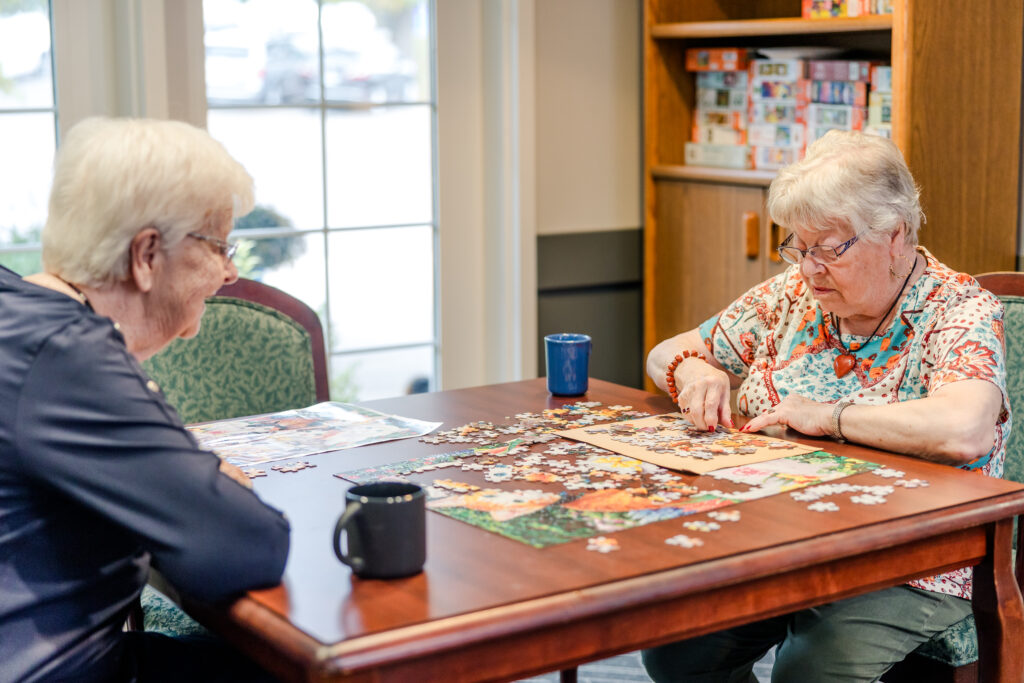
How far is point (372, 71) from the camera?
11.8 feet

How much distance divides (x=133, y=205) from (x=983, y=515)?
3.97 ft

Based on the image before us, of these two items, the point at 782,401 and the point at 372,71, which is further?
the point at 372,71

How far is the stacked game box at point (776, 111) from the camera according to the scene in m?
3.45

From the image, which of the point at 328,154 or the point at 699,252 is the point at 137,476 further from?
the point at 699,252

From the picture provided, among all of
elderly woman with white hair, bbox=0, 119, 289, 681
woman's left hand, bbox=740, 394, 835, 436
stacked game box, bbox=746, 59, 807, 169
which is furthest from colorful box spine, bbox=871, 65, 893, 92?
elderly woman with white hair, bbox=0, 119, 289, 681

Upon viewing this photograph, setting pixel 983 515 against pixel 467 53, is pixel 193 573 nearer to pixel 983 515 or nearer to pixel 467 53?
pixel 983 515

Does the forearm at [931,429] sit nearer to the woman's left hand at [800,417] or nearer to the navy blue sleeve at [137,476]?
the woman's left hand at [800,417]

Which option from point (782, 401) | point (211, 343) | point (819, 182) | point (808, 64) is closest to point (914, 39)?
point (808, 64)

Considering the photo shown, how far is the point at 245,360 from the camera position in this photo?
2555mm

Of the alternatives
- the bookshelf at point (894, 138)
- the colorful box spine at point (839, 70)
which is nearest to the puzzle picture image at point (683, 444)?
the bookshelf at point (894, 138)

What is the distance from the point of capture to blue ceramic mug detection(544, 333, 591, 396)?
228cm

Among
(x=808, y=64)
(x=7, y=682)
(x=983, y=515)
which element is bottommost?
(x=7, y=682)

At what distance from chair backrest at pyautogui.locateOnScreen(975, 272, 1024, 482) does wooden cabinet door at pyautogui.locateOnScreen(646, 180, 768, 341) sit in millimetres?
1224

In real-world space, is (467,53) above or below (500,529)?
above
